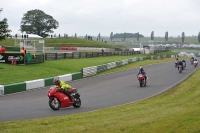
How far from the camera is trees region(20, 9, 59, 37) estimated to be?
110375 millimetres

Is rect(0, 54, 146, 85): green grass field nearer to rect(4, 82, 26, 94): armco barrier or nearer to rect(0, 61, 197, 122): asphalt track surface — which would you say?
rect(4, 82, 26, 94): armco barrier

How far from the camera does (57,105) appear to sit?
15.9 m

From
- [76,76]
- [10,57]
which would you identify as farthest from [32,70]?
[76,76]

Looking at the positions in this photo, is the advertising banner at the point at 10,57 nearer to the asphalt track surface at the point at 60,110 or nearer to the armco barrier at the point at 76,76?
the armco barrier at the point at 76,76

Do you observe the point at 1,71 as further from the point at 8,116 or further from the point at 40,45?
the point at 8,116

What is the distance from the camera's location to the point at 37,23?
111m

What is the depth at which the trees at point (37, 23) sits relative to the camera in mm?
110375

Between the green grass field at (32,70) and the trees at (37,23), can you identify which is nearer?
the green grass field at (32,70)

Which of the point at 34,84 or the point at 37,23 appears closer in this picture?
the point at 34,84

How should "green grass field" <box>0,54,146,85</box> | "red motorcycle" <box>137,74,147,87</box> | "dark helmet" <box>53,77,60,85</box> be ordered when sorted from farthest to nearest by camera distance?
"green grass field" <box>0,54,146,85</box> < "red motorcycle" <box>137,74,147,87</box> < "dark helmet" <box>53,77,60,85</box>

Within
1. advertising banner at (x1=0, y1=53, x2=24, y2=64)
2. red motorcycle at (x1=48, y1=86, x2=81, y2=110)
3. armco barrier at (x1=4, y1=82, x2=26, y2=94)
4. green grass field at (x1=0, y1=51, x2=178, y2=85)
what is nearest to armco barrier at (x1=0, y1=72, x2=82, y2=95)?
armco barrier at (x1=4, y1=82, x2=26, y2=94)

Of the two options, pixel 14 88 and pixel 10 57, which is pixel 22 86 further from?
pixel 10 57

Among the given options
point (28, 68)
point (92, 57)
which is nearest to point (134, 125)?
point (28, 68)

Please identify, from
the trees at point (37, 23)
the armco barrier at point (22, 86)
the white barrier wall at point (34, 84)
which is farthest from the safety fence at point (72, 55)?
the trees at point (37, 23)
